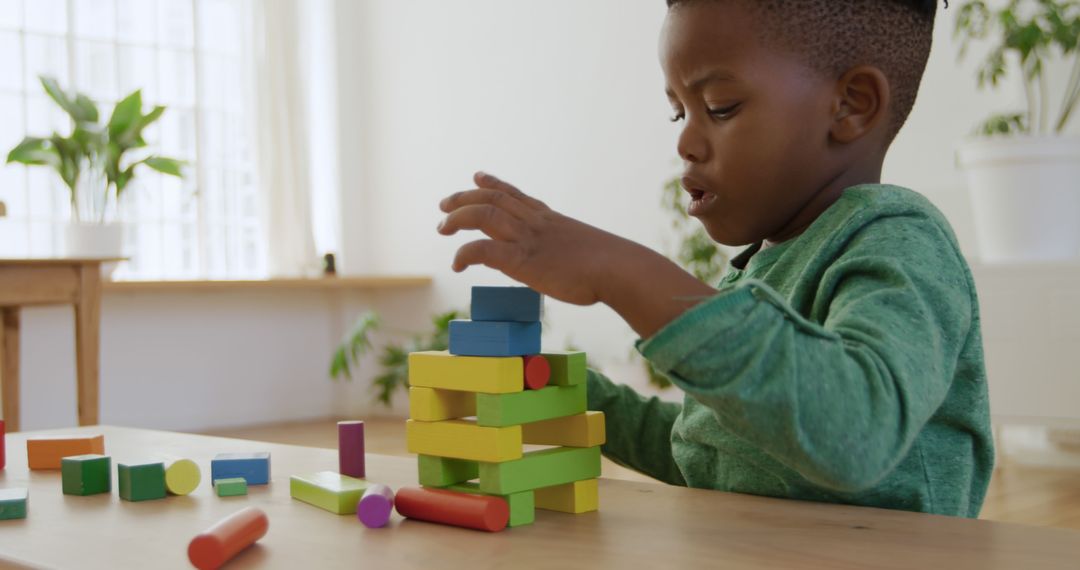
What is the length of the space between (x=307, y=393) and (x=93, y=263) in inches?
95.7

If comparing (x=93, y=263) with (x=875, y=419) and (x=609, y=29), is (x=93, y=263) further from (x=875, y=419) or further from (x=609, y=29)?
(x=875, y=419)

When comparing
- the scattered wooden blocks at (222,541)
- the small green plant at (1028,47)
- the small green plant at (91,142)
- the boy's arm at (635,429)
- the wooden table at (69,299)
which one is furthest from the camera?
the small green plant at (91,142)

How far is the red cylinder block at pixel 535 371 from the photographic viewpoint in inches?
29.5

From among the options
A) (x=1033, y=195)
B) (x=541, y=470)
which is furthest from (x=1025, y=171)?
(x=541, y=470)

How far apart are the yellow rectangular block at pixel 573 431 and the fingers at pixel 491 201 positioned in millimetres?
168

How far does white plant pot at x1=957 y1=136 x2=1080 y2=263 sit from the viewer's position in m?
3.10

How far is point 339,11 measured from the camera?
5676 millimetres

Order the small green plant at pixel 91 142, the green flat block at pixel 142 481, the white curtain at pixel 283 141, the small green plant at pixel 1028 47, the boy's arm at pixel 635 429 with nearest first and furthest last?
1. the green flat block at pixel 142 481
2. the boy's arm at pixel 635 429
3. the small green plant at pixel 1028 47
4. the small green plant at pixel 91 142
5. the white curtain at pixel 283 141

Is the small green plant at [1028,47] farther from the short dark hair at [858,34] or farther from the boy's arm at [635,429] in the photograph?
the boy's arm at [635,429]

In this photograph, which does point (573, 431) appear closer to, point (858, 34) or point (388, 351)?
point (858, 34)

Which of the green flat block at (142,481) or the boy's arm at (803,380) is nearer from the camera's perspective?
the boy's arm at (803,380)

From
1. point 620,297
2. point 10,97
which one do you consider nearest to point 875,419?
point 620,297

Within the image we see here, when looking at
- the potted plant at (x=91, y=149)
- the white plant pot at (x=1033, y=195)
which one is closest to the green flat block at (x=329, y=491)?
the white plant pot at (x=1033, y=195)

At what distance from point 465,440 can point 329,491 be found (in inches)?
4.2
